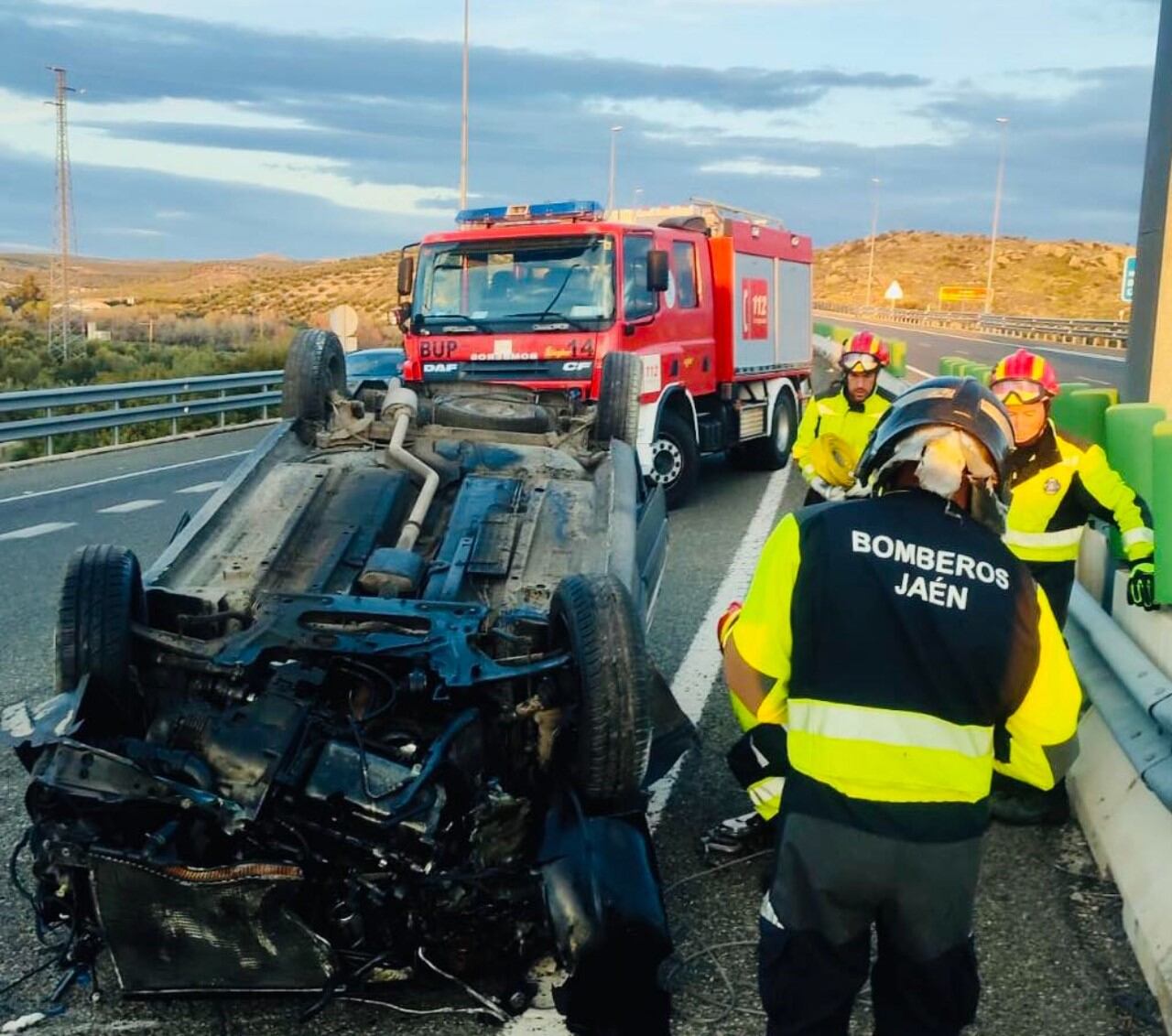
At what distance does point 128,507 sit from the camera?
12.9 metres

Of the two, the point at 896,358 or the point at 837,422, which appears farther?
the point at 896,358

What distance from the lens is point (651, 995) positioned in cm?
364

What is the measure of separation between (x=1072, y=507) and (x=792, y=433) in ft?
35.5

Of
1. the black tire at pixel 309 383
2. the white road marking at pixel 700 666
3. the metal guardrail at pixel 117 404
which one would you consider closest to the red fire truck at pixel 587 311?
the white road marking at pixel 700 666

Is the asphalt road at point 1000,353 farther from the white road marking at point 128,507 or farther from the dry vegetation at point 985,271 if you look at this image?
the dry vegetation at point 985,271

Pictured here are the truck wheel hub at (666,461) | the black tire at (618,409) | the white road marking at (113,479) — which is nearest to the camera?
the black tire at (618,409)

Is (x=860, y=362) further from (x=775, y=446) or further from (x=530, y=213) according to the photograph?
(x=775, y=446)

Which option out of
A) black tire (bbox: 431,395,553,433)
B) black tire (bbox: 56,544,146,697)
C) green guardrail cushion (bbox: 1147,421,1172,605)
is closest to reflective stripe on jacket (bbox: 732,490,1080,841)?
green guardrail cushion (bbox: 1147,421,1172,605)

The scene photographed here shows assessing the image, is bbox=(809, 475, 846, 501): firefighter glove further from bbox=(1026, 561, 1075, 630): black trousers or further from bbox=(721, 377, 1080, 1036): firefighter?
bbox=(721, 377, 1080, 1036): firefighter

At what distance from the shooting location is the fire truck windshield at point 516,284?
11.5 m

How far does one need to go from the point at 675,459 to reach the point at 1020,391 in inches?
278

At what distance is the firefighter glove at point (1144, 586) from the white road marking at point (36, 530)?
9.10 m

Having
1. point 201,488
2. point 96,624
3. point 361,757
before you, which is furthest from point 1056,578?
point 201,488

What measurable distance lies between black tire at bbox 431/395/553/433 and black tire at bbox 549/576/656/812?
9.71ft
